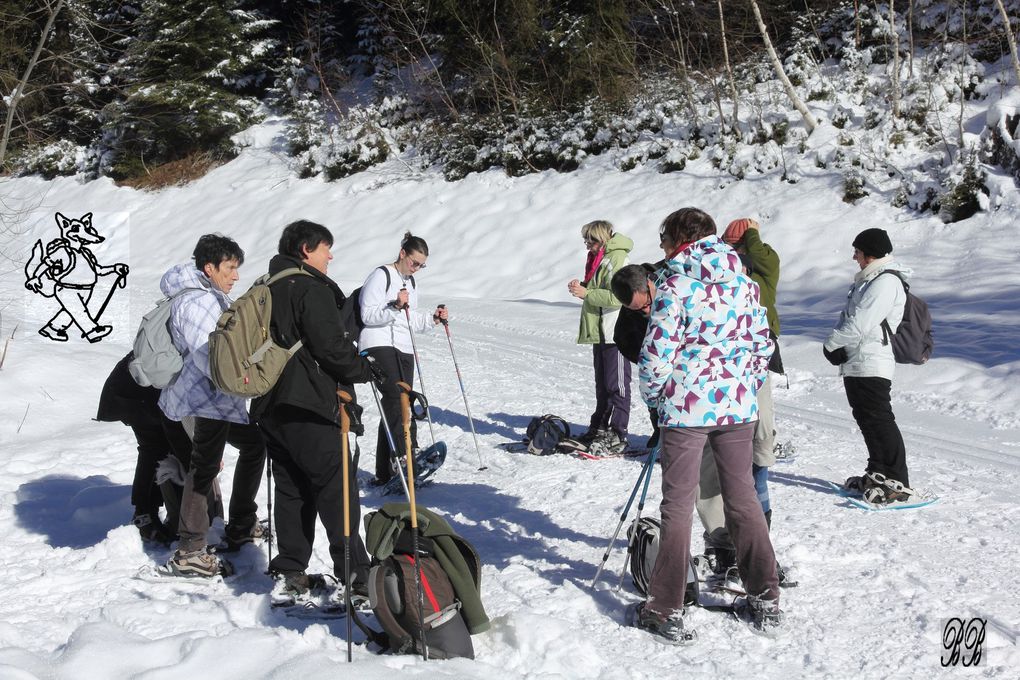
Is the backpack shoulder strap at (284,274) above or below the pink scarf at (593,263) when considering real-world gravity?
above

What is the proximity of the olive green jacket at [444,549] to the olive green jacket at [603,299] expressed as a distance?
3200 mm

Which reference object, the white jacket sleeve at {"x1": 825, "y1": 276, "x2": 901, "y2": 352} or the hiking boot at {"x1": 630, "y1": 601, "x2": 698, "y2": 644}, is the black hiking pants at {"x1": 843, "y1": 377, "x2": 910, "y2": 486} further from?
the hiking boot at {"x1": 630, "y1": 601, "x2": 698, "y2": 644}

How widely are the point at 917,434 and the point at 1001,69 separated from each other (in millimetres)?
12077

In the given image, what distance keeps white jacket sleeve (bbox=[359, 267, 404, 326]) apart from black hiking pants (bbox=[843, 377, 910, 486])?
3292 millimetres

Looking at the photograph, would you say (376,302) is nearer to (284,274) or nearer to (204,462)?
(204,462)

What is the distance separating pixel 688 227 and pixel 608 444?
11.5 feet

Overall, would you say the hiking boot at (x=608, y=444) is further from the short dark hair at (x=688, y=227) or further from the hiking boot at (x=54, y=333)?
the hiking boot at (x=54, y=333)

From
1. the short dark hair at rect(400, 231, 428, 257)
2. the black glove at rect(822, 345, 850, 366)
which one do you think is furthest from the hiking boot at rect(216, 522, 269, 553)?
the black glove at rect(822, 345, 850, 366)

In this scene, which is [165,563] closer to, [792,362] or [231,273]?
[231,273]

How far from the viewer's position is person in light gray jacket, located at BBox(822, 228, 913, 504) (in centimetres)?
558

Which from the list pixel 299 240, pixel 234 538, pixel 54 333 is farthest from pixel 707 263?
pixel 54 333

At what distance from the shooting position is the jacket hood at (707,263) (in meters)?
3.81

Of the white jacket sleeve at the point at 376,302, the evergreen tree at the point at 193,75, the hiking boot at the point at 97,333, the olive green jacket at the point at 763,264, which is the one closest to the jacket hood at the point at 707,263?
the olive green jacket at the point at 763,264

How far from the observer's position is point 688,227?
399 centimetres
